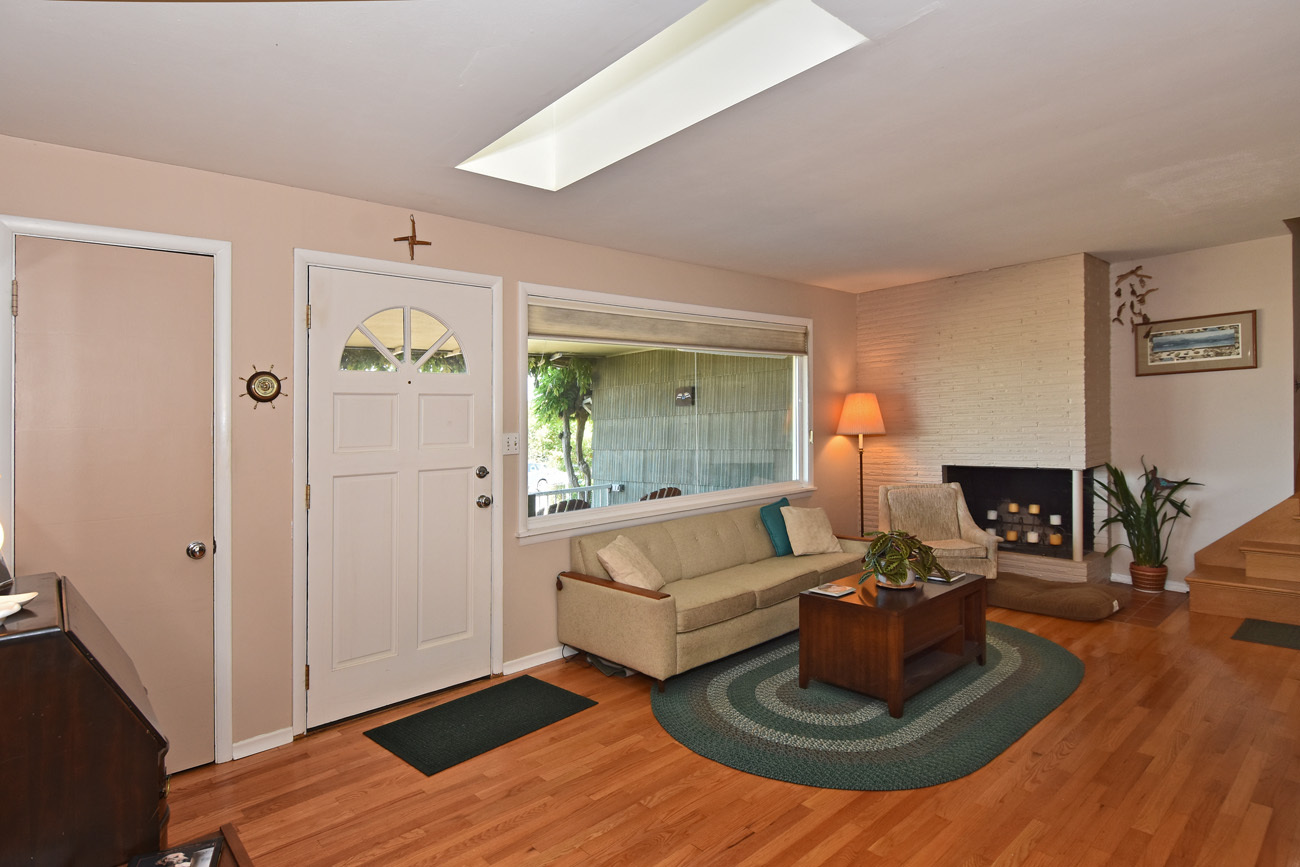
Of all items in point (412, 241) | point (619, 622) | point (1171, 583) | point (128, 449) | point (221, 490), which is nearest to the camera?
point (128, 449)

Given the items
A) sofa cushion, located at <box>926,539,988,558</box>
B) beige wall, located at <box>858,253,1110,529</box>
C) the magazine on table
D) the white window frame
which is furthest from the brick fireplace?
the magazine on table

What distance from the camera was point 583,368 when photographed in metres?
4.42

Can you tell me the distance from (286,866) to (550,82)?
2.58 m

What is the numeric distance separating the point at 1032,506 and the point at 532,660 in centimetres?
395

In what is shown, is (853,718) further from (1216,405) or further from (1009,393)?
(1216,405)

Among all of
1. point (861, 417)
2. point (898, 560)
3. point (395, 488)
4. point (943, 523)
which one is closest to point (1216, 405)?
point (943, 523)

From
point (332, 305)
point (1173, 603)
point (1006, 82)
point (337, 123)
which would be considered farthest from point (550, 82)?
point (1173, 603)

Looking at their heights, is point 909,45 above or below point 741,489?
above

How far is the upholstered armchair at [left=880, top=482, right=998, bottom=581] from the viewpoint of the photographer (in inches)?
199

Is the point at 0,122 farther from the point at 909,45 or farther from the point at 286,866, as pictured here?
the point at 909,45

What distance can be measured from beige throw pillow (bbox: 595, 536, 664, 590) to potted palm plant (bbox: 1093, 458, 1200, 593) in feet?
11.9

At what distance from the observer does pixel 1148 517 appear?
512 cm

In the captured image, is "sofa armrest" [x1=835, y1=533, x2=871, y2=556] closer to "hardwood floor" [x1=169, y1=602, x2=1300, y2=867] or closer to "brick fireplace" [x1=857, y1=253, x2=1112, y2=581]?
"brick fireplace" [x1=857, y1=253, x2=1112, y2=581]

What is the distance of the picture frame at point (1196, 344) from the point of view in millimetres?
4879
